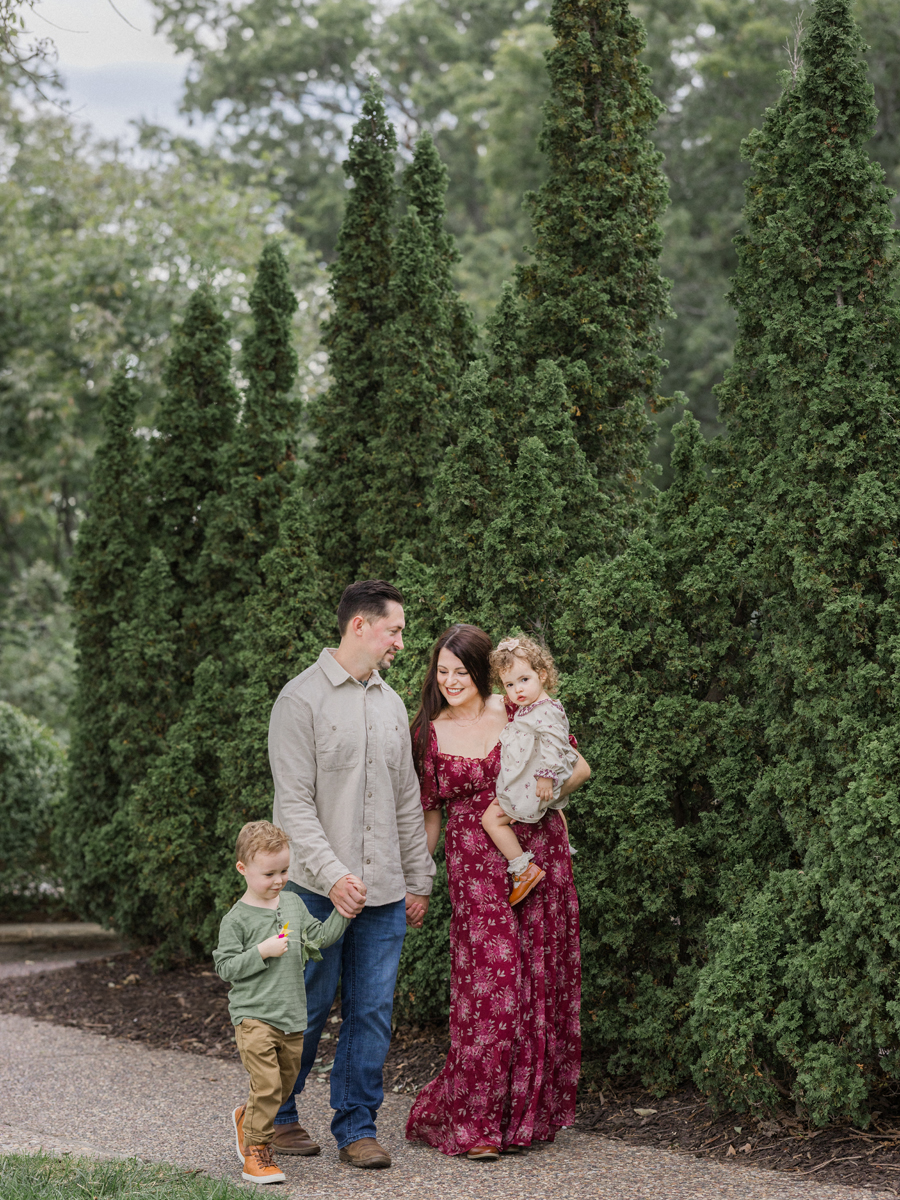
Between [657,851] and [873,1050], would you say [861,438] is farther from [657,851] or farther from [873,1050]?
[873,1050]

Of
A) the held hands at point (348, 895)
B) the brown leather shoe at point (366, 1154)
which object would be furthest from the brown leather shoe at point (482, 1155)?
the held hands at point (348, 895)

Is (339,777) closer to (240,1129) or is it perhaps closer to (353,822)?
(353,822)

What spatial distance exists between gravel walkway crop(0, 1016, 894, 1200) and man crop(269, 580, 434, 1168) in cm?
21

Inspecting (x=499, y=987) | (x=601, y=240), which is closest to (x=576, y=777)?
(x=499, y=987)

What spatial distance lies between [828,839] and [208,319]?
545 cm

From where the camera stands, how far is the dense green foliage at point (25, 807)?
927cm

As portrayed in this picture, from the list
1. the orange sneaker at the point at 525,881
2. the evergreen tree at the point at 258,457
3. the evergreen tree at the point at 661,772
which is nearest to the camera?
the orange sneaker at the point at 525,881

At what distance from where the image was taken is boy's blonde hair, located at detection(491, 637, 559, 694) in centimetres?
421

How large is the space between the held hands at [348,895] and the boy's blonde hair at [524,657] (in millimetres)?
930

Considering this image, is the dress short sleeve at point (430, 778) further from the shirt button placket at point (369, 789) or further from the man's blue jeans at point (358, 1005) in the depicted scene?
the man's blue jeans at point (358, 1005)

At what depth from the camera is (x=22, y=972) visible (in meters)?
7.77

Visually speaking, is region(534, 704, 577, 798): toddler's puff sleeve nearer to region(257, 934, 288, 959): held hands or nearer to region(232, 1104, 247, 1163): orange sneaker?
region(257, 934, 288, 959): held hands

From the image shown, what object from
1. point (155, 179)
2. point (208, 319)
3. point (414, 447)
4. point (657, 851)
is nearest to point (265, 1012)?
point (657, 851)

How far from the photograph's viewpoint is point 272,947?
3801mm
